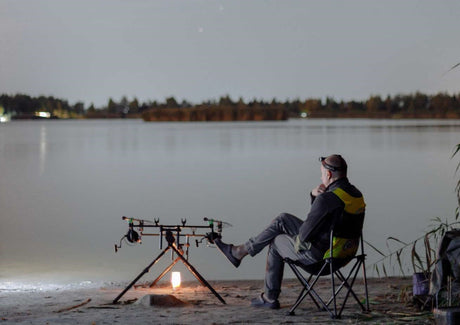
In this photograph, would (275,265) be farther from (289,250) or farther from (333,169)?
(333,169)

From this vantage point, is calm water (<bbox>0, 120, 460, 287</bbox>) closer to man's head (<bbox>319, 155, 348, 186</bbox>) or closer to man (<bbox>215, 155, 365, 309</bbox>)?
man (<bbox>215, 155, 365, 309</bbox>)

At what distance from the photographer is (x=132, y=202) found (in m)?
16.0

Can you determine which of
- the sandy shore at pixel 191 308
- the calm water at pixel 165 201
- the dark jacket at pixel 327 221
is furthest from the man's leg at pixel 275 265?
the calm water at pixel 165 201

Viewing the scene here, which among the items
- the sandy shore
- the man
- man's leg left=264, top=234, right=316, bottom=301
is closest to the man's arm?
the man

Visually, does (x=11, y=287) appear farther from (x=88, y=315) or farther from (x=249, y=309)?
(x=249, y=309)

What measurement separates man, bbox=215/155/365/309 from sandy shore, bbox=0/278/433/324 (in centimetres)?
27

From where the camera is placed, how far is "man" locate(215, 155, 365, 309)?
4.71 m

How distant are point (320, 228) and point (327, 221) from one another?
56mm

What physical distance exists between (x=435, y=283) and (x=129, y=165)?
925 inches

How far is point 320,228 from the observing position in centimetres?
473

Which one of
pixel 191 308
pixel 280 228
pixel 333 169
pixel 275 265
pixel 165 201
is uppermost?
pixel 333 169

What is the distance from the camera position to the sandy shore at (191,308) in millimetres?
4699

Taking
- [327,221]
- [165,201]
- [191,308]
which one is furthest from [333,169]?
[165,201]

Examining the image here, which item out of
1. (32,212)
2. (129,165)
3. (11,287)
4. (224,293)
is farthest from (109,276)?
(129,165)
